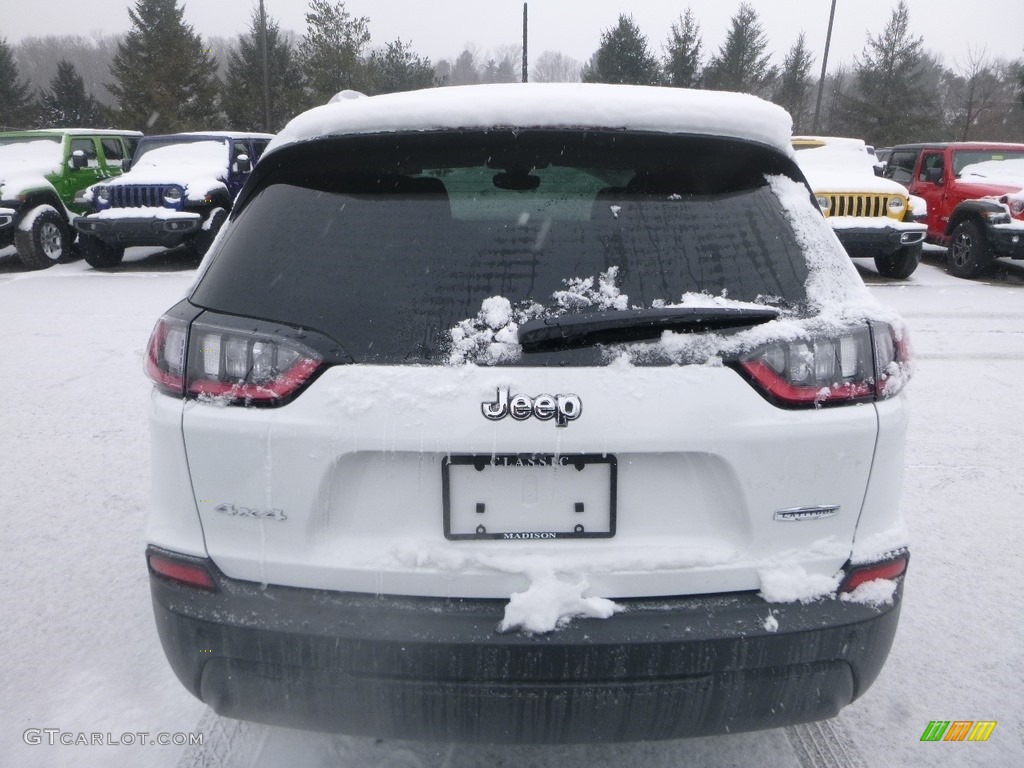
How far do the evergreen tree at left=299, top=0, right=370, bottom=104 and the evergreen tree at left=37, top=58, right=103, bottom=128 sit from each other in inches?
774

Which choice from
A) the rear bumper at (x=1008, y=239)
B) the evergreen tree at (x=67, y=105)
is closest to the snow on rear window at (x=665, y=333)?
the rear bumper at (x=1008, y=239)

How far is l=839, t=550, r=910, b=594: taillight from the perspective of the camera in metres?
1.64

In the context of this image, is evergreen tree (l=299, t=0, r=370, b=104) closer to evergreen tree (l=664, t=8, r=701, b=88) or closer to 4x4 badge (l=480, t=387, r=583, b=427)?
evergreen tree (l=664, t=8, r=701, b=88)

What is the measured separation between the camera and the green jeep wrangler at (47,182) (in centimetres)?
1105

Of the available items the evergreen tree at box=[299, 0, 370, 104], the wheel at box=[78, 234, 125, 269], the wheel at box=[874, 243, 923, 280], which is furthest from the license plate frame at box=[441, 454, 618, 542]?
the evergreen tree at box=[299, 0, 370, 104]

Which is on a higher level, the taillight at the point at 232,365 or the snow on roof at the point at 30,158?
the taillight at the point at 232,365

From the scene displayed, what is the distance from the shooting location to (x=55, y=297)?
358 inches

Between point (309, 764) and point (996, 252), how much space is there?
11.4 m

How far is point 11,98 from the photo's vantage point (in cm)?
4219

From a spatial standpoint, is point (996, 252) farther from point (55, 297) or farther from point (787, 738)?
point (55, 297)

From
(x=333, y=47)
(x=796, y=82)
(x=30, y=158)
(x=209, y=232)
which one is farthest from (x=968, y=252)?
(x=796, y=82)

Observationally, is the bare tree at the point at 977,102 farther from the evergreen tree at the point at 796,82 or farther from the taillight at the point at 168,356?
the taillight at the point at 168,356

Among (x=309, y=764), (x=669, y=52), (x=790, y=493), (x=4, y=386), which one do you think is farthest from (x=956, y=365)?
(x=669, y=52)

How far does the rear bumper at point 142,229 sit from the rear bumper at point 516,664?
1020 centimetres
